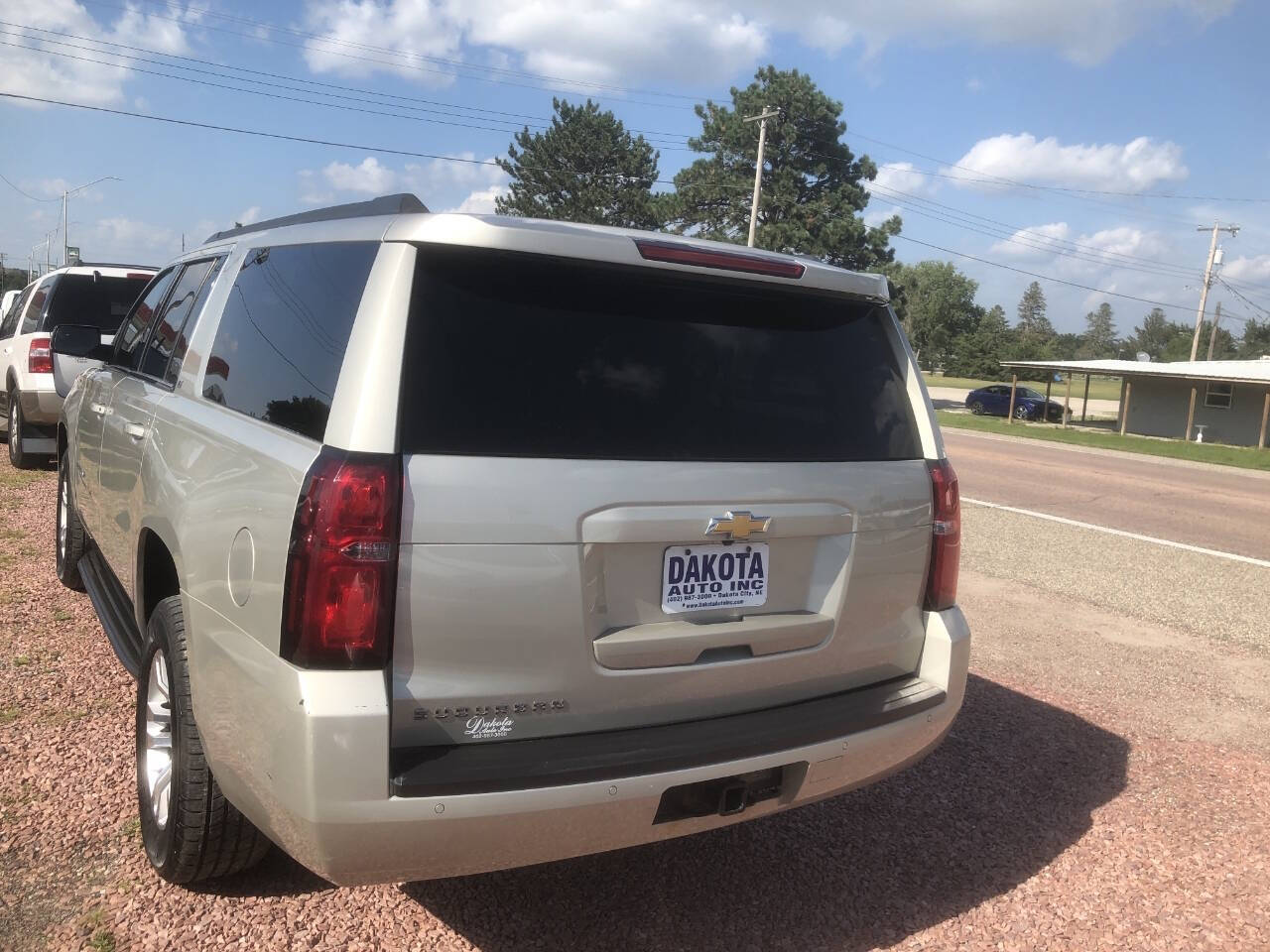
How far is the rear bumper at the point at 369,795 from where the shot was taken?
7.58 feet

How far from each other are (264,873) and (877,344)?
2570 millimetres

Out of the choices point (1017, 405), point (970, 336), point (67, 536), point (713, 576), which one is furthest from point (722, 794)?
point (970, 336)

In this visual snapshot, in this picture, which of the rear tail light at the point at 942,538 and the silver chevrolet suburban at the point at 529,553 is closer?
the silver chevrolet suburban at the point at 529,553

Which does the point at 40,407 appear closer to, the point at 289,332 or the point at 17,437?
the point at 17,437

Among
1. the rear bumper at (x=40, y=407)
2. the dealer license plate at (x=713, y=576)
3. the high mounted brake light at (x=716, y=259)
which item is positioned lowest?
the rear bumper at (x=40, y=407)

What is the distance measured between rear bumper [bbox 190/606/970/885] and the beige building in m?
35.0

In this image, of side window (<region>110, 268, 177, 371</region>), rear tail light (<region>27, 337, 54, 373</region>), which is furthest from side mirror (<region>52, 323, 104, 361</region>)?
rear tail light (<region>27, 337, 54, 373</region>)

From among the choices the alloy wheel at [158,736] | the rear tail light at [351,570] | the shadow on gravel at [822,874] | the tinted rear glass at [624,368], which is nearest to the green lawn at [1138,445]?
the shadow on gravel at [822,874]

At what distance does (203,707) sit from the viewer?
277 cm

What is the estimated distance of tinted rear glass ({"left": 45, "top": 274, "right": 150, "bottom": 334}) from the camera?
33.0 feet

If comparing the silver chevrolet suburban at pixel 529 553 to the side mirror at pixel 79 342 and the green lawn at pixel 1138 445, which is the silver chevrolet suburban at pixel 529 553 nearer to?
the side mirror at pixel 79 342

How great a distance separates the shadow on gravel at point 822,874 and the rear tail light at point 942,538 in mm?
971

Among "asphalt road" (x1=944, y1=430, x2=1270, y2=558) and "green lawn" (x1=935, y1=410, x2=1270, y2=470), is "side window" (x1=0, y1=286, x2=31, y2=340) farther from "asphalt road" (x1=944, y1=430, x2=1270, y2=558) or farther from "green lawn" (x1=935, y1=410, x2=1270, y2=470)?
"green lawn" (x1=935, y1=410, x2=1270, y2=470)

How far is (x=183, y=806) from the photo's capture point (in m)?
2.91
